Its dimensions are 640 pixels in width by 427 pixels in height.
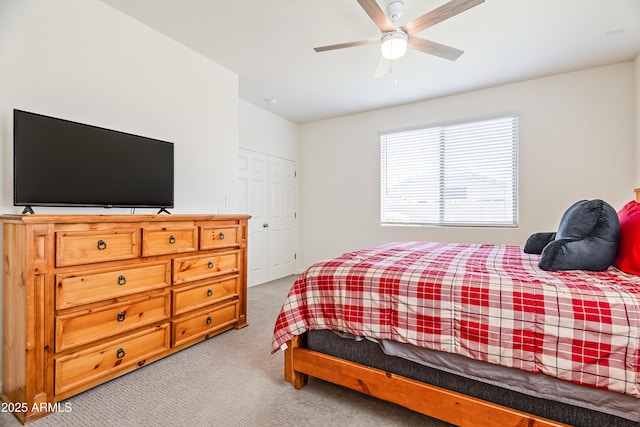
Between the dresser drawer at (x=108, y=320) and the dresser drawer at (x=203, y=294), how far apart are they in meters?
0.08

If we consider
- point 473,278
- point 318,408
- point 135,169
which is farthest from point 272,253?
point 473,278

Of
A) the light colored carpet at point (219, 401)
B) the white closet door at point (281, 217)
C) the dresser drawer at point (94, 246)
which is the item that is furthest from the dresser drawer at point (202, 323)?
the white closet door at point (281, 217)

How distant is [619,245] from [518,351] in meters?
0.96

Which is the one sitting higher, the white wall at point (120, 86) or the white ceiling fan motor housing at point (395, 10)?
the white ceiling fan motor housing at point (395, 10)

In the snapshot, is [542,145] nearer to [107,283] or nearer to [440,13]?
[440,13]

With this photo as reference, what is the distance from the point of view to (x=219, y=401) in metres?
1.75

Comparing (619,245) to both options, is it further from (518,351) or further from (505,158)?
(505,158)

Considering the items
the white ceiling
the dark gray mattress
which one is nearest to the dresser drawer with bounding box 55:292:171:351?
the dark gray mattress

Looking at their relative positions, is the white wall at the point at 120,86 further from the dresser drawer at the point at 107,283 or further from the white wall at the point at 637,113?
the white wall at the point at 637,113

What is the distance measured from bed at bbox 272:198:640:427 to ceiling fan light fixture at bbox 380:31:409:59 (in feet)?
Result: 5.17

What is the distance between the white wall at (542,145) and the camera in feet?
10.6

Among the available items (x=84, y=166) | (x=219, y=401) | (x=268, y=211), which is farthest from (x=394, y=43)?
(x=268, y=211)

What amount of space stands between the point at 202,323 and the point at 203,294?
0.78ft

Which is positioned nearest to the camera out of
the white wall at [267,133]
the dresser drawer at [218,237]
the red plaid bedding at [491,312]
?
the red plaid bedding at [491,312]
